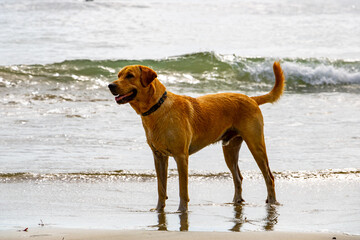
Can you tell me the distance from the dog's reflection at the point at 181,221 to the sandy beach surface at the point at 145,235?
410mm

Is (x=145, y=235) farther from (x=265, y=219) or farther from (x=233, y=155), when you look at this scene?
(x=233, y=155)

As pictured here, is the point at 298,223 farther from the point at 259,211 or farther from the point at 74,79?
the point at 74,79

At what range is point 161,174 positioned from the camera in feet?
21.1

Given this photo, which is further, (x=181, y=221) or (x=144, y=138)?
(x=144, y=138)

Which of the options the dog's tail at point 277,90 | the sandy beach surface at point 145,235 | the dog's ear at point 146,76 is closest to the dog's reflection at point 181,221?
the sandy beach surface at point 145,235

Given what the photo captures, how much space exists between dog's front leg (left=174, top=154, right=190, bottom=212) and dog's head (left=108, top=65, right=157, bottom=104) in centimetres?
77

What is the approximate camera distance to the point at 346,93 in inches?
663

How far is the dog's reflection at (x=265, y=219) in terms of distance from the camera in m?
5.62

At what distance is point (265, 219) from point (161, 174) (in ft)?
3.77

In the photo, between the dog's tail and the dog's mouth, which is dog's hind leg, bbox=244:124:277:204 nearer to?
the dog's tail

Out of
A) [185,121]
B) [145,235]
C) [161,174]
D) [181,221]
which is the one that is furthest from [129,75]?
[145,235]

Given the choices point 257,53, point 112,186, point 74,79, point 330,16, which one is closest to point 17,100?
point 74,79

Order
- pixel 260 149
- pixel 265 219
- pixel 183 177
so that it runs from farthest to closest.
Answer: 1. pixel 260 149
2. pixel 183 177
3. pixel 265 219

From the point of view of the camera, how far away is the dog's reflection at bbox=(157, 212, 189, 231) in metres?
5.62
